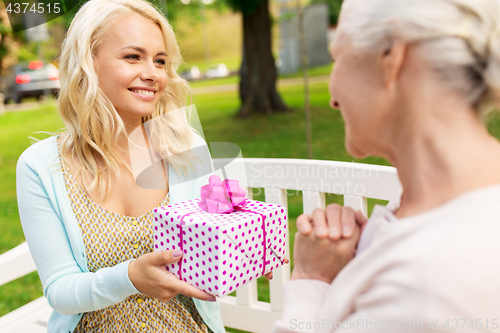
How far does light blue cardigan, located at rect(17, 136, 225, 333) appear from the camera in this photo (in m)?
1.46

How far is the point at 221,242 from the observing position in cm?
121

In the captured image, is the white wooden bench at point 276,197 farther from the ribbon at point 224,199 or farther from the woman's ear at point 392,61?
the woman's ear at point 392,61

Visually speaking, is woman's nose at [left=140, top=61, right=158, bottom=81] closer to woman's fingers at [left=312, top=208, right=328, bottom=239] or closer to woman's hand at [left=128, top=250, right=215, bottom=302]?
woman's hand at [left=128, top=250, right=215, bottom=302]

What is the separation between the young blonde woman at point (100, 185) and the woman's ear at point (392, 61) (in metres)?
1.05

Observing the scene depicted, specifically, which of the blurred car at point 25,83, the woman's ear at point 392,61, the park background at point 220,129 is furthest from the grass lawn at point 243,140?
the blurred car at point 25,83

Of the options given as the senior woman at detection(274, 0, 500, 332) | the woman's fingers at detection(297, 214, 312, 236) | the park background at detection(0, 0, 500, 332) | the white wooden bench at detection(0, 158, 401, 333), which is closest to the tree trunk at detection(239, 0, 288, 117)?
the park background at detection(0, 0, 500, 332)

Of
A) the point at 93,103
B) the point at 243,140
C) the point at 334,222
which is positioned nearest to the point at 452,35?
the point at 334,222

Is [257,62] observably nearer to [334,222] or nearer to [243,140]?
[243,140]

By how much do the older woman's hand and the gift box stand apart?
0.27 m

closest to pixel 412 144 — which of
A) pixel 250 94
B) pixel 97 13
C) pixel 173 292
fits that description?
pixel 173 292

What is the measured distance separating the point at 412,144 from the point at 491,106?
0.57 ft

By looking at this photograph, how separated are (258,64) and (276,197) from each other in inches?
255

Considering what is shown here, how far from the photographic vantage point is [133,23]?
5.42 ft

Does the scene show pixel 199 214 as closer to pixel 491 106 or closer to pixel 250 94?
pixel 491 106
